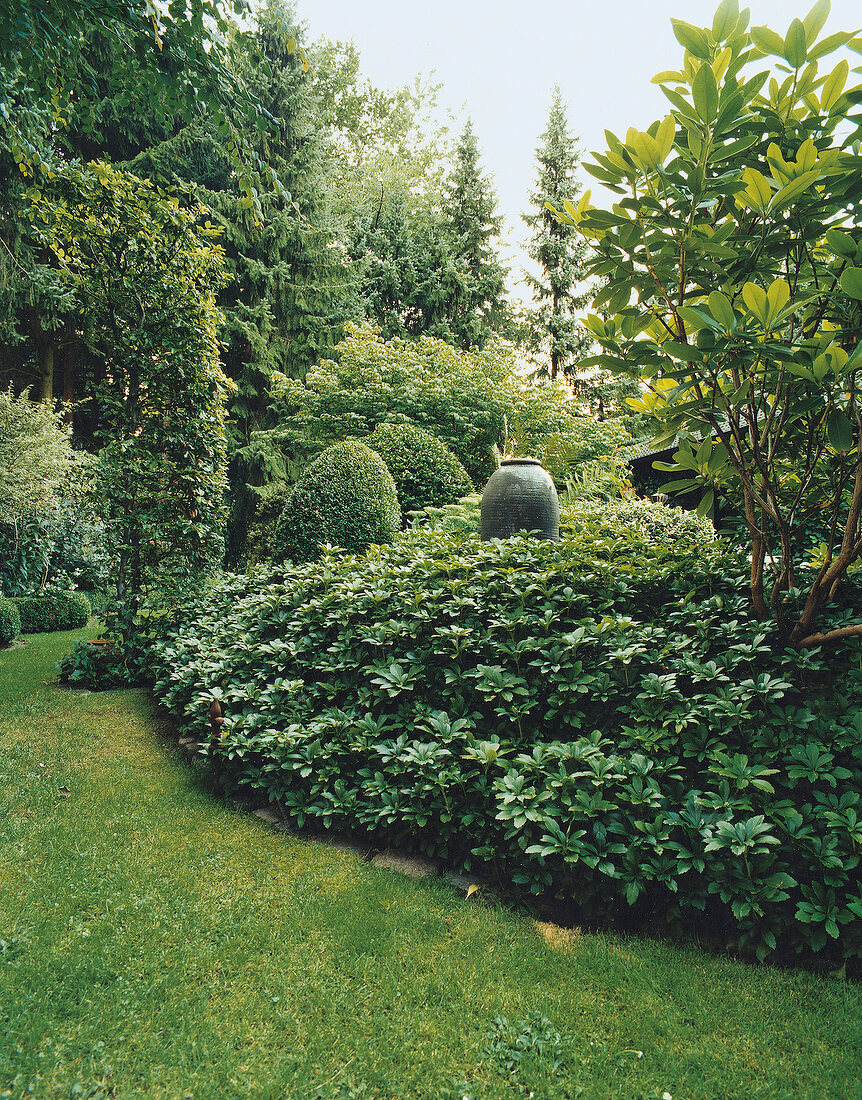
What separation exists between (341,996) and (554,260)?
25.0 m

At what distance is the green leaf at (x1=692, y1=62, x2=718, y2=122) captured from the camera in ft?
6.93

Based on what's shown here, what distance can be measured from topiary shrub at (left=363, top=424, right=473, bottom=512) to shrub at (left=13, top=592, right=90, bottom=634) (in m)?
5.30

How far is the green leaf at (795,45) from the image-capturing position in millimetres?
2232

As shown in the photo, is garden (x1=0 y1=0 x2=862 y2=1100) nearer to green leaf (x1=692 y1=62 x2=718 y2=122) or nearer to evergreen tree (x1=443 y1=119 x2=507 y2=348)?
green leaf (x1=692 y1=62 x2=718 y2=122)

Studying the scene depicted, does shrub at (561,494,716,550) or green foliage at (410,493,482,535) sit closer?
shrub at (561,494,716,550)

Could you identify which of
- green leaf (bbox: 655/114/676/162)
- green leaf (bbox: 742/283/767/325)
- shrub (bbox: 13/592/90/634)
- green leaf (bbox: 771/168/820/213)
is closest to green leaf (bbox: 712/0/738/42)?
green leaf (bbox: 655/114/676/162)

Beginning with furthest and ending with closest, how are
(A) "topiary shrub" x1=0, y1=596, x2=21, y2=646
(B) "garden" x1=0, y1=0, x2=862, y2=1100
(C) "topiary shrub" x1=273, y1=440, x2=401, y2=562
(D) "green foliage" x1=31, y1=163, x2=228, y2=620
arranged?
(A) "topiary shrub" x1=0, y1=596, x2=21, y2=646
(C) "topiary shrub" x1=273, y1=440, x2=401, y2=562
(D) "green foliage" x1=31, y1=163, x2=228, y2=620
(B) "garden" x1=0, y1=0, x2=862, y2=1100

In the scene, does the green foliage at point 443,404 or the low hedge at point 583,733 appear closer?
the low hedge at point 583,733

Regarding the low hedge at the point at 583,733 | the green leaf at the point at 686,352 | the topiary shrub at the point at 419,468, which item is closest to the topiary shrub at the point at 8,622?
the topiary shrub at the point at 419,468

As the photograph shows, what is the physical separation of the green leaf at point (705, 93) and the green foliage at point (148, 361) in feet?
15.8

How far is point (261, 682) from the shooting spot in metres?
4.00

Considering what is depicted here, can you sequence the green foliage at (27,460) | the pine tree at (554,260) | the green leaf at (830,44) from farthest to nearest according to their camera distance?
1. the pine tree at (554,260)
2. the green foliage at (27,460)
3. the green leaf at (830,44)

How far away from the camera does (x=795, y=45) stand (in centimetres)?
227

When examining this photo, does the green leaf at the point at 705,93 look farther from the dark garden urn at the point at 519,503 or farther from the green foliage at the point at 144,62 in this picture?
the dark garden urn at the point at 519,503
